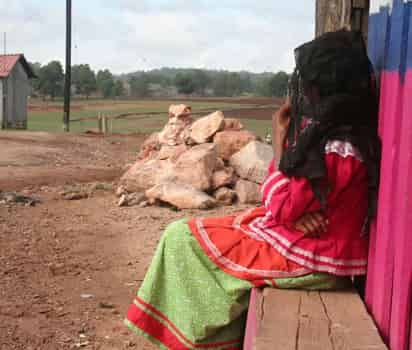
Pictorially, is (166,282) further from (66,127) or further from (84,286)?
(66,127)

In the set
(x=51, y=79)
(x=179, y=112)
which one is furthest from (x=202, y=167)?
(x=51, y=79)

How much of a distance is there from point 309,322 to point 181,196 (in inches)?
237

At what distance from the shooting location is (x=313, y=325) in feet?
8.70

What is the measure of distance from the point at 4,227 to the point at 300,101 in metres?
5.40

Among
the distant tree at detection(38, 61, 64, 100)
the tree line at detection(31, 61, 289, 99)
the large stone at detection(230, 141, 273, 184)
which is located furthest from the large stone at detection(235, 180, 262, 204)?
the distant tree at detection(38, 61, 64, 100)

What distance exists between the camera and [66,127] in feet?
91.2

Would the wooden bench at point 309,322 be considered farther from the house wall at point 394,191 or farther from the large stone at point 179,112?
the large stone at point 179,112

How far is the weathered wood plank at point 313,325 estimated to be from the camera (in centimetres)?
248

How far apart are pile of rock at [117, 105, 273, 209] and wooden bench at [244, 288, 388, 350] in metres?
5.55

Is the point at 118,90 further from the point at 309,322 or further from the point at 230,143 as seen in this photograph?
the point at 309,322

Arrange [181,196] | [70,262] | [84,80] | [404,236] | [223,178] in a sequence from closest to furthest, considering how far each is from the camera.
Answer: [404,236]
[70,262]
[181,196]
[223,178]
[84,80]

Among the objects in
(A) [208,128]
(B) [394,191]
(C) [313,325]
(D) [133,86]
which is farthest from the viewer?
(D) [133,86]

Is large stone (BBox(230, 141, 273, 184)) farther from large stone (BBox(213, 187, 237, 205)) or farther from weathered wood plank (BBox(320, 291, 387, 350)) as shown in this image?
weathered wood plank (BBox(320, 291, 387, 350))

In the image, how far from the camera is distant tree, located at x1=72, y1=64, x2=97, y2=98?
71562mm
